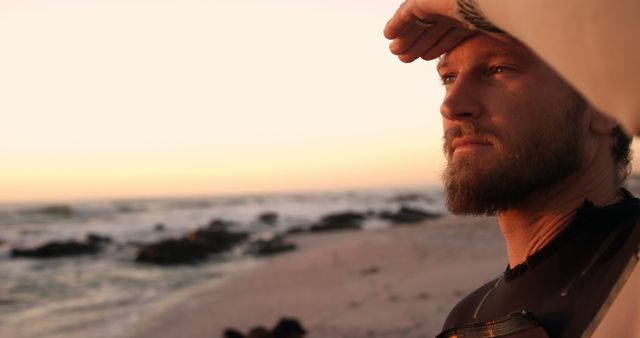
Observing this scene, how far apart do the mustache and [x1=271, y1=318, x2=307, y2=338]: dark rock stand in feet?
17.3

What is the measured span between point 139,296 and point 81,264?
7034mm

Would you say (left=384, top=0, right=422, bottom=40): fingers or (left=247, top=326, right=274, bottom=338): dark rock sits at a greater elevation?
(left=384, top=0, right=422, bottom=40): fingers

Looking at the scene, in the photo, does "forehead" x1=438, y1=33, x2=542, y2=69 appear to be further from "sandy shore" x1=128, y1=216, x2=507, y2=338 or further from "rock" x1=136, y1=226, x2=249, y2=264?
"rock" x1=136, y1=226, x2=249, y2=264

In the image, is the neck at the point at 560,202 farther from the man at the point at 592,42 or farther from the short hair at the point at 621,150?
the man at the point at 592,42

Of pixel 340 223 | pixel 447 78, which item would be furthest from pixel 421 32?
pixel 340 223

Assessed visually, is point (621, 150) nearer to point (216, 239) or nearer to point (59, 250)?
point (216, 239)

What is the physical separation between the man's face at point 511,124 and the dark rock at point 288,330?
5284mm

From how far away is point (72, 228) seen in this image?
111ft

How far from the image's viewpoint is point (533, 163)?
1.73 meters

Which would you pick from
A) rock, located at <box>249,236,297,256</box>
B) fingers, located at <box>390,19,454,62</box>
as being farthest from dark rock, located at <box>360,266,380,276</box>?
fingers, located at <box>390,19,454,62</box>

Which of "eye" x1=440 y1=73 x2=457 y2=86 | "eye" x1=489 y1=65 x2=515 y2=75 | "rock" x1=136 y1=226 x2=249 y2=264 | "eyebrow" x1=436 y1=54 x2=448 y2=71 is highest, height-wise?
"eyebrow" x1=436 y1=54 x2=448 y2=71

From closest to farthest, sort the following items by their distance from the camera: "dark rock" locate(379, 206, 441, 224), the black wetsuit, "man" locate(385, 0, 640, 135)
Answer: "man" locate(385, 0, 640, 135), the black wetsuit, "dark rock" locate(379, 206, 441, 224)

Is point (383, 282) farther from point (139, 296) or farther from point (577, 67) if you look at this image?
point (577, 67)

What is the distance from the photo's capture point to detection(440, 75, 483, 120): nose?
176 cm
